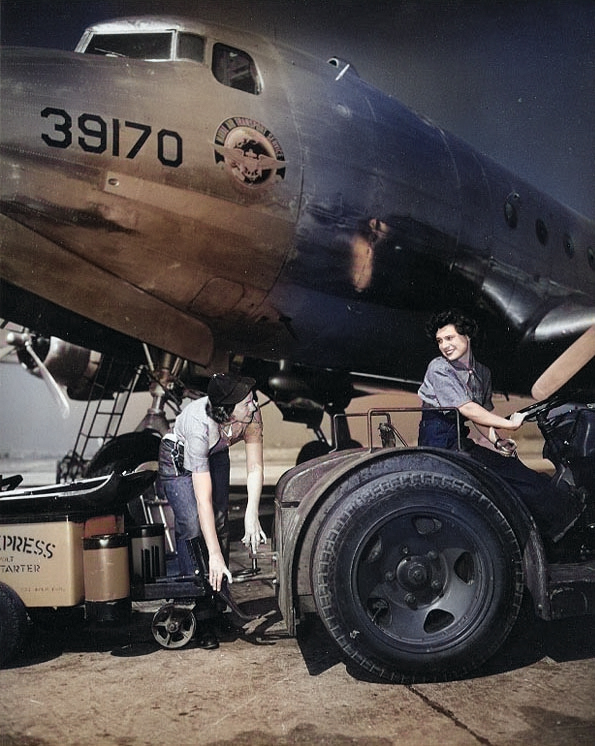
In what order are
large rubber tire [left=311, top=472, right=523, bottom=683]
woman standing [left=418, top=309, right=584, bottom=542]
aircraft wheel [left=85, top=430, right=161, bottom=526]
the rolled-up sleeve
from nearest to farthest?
large rubber tire [left=311, top=472, right=523, bottom=683] < woman standing [left=418, top=309, right=584, bottom=542] < the rolled-up sleeve < aircraft wheel [left=85, top=430, right=161, bottom=526]

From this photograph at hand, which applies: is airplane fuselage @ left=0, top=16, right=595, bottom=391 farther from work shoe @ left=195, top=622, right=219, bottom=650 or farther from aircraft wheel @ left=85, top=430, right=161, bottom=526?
work shoe @ left=195, top=622, right=219, bottom=650

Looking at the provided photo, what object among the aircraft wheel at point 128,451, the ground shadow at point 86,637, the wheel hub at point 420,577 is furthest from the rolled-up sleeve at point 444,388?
the aircraft wheel at point 128,451

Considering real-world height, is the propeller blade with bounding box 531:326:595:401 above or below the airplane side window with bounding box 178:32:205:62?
below

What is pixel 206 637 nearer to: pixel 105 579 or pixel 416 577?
pixel 105 579

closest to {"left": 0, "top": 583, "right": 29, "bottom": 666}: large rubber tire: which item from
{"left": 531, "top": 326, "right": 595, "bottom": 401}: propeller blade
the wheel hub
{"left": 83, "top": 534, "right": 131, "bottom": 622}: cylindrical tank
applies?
{"left": 83, "top": 534, "right": 131, "bottom": 622}: cylindrical tank

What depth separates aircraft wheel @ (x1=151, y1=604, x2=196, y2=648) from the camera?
354 cm

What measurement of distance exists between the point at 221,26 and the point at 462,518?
4828mm

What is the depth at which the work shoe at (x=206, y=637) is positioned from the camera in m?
3.55

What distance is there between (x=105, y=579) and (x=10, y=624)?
1.74ft

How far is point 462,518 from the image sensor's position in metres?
2.89

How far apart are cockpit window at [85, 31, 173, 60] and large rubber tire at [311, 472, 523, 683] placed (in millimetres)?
4465

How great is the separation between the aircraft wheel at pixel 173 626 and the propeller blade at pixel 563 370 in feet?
7.74

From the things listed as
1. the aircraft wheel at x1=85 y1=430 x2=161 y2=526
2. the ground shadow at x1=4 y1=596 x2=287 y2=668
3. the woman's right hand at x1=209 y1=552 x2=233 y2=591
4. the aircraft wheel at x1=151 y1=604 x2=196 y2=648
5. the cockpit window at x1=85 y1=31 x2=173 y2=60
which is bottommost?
the ground shadow at x1=4 y1=596 x2=287 y2=668

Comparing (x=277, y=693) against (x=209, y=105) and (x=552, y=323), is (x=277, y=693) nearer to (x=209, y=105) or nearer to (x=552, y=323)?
(x=209, y=105)
